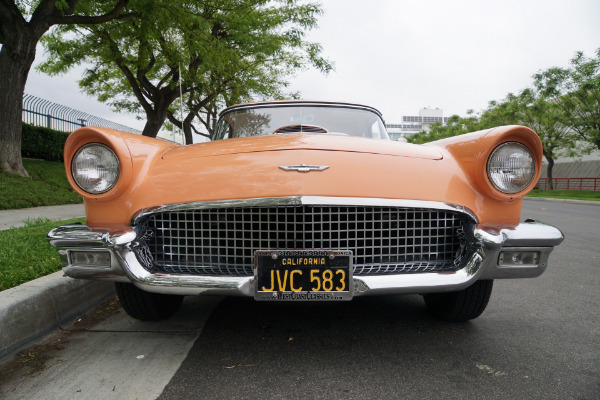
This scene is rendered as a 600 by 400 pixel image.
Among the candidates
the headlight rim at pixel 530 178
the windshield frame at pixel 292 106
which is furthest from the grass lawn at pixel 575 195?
the headlight rim at pixel 530 178

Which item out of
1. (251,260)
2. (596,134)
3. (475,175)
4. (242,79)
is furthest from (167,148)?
(596,134)

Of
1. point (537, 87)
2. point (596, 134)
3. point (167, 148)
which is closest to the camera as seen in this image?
point (167, 148)

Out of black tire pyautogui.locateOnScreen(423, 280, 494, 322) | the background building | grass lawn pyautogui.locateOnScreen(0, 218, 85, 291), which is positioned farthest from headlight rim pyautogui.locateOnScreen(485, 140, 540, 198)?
the background building

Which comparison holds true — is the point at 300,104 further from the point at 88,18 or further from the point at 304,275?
the point at 88,18

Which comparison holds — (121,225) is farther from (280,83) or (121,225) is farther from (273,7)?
(280,83)

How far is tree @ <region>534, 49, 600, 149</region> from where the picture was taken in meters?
18.2

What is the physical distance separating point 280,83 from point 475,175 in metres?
15.8

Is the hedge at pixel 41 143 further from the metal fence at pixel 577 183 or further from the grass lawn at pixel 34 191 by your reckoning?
the metal fence at pixel 577 183

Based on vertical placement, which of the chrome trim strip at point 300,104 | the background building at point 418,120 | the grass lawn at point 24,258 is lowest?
the grass lawn at point 24,258

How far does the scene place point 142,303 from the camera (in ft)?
6.98

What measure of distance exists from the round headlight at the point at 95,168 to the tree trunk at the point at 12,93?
7558 mm

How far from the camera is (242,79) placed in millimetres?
15031

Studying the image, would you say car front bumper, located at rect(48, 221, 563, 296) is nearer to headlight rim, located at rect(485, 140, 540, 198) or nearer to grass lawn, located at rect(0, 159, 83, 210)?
headlight rim, located at rect(485, 140, 540, 198)

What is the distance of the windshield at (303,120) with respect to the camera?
295cm
